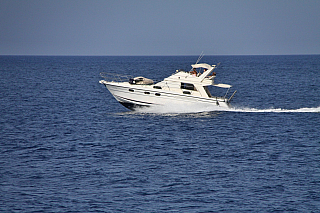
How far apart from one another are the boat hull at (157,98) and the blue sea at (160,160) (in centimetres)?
108

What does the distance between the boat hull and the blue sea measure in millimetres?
1082

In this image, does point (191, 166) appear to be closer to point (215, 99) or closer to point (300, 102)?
point (215, 99)

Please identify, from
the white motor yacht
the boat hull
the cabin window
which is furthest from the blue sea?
the cabin window

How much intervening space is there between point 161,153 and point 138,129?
7516 millimetres

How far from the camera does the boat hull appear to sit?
128 ft

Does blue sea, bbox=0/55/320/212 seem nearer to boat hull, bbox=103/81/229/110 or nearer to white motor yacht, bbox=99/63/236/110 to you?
boat hull, bbox=103/81/229/110

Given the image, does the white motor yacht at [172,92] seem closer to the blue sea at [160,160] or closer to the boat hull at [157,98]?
the boat hull at [157,98]

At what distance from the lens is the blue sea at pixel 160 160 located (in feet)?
64.4

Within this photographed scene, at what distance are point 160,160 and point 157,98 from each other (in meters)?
14.1

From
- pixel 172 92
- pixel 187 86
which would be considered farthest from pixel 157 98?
pixel 187 86

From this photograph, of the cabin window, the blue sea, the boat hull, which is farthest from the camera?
the cabin window

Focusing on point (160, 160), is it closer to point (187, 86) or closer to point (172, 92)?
point (172, 92)

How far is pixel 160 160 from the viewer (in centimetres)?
2592

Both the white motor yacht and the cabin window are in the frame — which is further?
the cabin window
